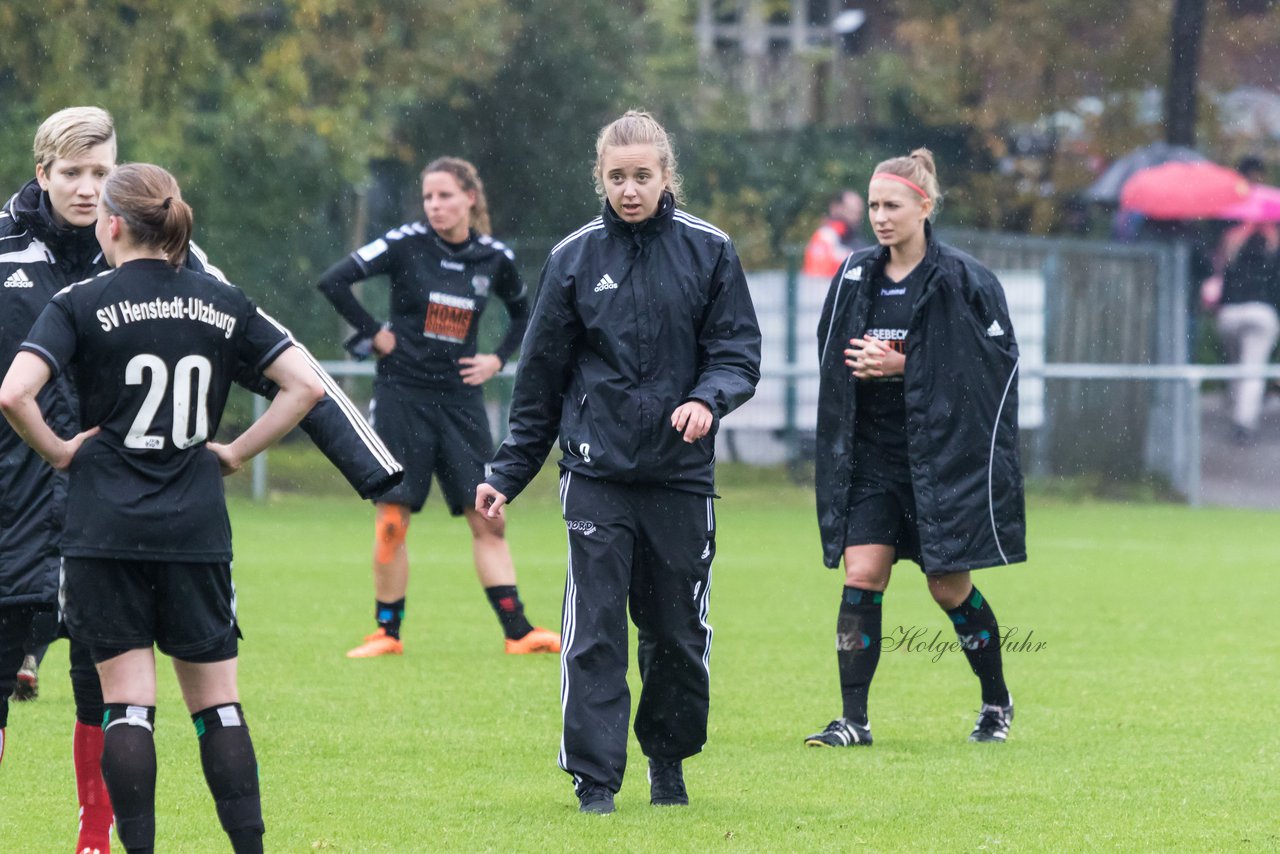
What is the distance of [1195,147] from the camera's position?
2419 cm

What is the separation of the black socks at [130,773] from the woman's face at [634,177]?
2.05 metres

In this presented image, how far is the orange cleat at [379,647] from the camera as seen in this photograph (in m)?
9.51

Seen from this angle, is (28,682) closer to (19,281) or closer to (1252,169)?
(19,281)

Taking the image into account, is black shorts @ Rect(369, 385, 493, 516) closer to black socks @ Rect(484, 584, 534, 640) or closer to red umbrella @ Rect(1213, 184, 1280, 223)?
black socks @ Rect(484, 584, 534, 640)

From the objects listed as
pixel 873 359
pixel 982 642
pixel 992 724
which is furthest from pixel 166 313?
pixel 992 724

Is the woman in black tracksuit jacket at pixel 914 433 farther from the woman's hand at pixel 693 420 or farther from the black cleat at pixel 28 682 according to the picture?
the black cleat at pixel 28 682

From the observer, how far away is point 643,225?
19.5ft

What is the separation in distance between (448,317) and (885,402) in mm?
3209

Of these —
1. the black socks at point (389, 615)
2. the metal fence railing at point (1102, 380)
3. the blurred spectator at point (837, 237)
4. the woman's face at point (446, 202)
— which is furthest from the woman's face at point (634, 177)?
the blurred spectator at point (837, 237)

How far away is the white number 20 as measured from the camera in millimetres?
4621

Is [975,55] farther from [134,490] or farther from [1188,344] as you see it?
[134,490]

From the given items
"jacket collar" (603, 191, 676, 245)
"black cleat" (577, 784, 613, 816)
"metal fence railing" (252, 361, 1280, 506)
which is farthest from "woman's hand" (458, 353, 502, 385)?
"metal fence railing" (252, 361, 1280, 506)

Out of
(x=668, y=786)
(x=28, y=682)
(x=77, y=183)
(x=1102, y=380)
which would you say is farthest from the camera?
(x=1102, y=380)

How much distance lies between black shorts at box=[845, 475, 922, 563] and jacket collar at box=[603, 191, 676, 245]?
1.66 meters
